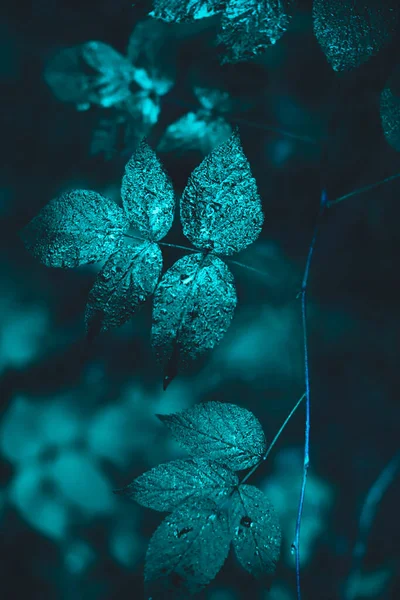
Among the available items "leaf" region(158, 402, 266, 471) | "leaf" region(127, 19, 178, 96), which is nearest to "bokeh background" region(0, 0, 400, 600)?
"leaf" region(127, 19, 178, 96)

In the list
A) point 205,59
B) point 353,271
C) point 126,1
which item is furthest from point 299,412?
point 126,1

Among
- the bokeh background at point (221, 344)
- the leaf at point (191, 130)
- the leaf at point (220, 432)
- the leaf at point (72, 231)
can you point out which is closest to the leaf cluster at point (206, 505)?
the leaf at point (220, 432)

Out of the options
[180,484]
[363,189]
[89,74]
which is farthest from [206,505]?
[89,74]

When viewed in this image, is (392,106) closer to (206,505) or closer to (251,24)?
(251,24)

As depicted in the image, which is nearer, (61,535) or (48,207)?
(48,207)

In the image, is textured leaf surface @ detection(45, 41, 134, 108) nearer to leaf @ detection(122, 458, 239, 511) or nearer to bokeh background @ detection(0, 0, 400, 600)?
bokeh background @ detection(0, 0, 400, 600)

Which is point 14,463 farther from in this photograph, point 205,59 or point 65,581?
point 205,59
